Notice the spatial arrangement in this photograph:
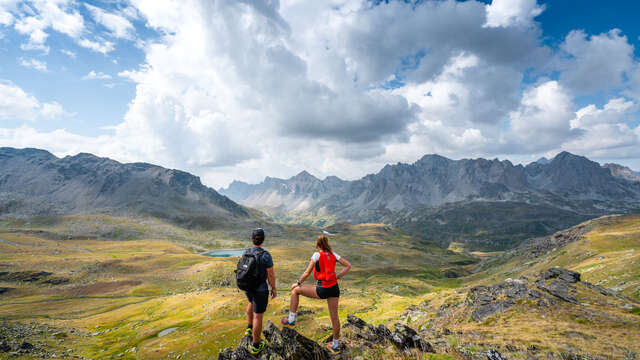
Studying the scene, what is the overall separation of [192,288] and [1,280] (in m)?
71.7

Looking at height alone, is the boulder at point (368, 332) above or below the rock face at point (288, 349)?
below

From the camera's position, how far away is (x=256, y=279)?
11398mm

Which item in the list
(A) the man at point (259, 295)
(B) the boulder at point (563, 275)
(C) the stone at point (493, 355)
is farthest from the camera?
(B) the boulder at point (563, 275)

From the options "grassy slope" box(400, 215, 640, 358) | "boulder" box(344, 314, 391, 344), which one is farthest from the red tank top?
"grassy slope" box(400, 215, 640, 358)

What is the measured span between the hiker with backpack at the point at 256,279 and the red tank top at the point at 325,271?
6.22 ft

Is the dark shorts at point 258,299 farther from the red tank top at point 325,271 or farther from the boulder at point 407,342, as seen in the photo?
the boulder at point 407,342

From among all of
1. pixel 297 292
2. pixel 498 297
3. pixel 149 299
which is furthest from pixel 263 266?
pixel 149 299

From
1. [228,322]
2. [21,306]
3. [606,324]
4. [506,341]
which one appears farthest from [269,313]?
[21,306]

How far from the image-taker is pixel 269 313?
47938 mm

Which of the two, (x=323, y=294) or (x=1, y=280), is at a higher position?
(x=323, y=294)

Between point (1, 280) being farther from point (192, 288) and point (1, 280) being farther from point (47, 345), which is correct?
point (47, 345)

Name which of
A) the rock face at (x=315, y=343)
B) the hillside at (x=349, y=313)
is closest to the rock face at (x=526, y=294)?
the hillside at (x=349, y=313)

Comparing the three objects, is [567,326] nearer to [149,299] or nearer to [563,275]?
[563,275]

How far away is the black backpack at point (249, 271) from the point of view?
439 inches
